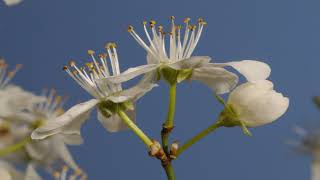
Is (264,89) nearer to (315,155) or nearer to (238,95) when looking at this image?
(238,95)

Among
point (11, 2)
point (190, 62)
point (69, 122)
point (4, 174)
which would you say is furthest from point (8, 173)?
point (190, 62)

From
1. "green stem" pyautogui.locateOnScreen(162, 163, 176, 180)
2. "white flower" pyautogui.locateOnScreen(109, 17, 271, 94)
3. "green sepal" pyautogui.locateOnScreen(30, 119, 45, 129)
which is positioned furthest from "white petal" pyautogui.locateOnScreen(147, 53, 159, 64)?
"green sepal" pyautogui.locateOnScreen(30, 119, 45, 129)

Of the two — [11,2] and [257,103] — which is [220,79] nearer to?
[257,103]

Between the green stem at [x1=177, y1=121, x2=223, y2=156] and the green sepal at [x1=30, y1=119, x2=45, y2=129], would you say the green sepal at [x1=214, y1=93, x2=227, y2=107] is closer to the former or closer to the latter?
the green stem at [x1=177, y1=121, x2=223, y2=156]

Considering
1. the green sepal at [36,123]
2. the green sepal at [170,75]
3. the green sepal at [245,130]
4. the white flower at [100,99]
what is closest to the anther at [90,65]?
the white flower at [100,99]

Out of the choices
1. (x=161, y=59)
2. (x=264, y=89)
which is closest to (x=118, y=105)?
(x=161, y=59)

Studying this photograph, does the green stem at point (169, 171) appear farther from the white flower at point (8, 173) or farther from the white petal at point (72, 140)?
the white petal at point (72, 140)
